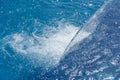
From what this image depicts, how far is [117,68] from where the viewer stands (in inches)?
256

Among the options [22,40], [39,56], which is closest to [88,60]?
[39,56]

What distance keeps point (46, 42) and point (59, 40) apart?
1.67 ft

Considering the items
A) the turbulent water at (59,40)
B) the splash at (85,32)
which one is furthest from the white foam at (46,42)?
the splash at (85,32)

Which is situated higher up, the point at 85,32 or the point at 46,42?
the point at 85,32

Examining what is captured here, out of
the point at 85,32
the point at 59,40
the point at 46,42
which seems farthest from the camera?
the point at 59,40

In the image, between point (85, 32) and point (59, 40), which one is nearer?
point (85, 32)

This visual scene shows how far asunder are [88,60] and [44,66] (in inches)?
78.9

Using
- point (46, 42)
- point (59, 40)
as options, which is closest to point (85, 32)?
point (59, 40)

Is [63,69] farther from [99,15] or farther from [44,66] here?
[99,15]

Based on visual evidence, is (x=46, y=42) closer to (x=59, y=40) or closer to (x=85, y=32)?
(x=59, y=40)

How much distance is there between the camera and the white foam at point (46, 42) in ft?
31.1

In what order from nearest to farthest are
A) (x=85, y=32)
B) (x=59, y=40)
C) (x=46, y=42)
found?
(x=85, y=32) → (x=46, y=42) → (x=59, y=40)

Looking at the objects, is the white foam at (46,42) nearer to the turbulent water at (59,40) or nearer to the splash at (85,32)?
the turbulent water at (59,40)

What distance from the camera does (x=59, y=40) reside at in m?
10.3
